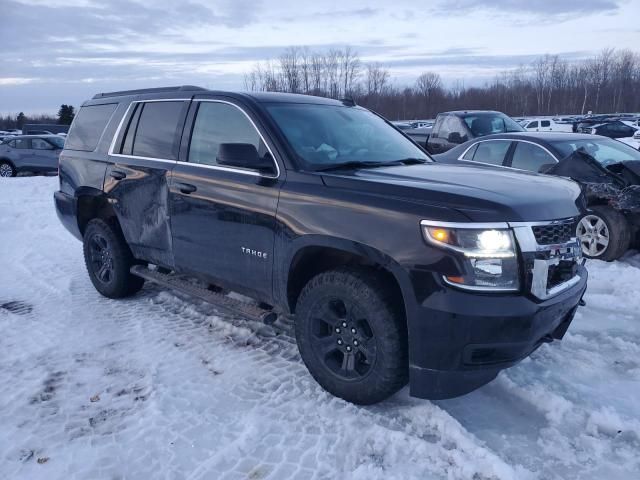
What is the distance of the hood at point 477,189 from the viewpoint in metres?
2.79

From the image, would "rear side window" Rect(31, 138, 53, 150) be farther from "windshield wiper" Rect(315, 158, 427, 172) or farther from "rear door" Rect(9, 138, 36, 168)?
"windshield wiper" Rect(315, 158, 427, 172)

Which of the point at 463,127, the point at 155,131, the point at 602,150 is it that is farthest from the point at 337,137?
the point at 463,127

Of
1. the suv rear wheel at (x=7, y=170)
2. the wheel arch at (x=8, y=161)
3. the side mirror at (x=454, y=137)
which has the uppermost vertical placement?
the side mirror at (x=454, y=137)

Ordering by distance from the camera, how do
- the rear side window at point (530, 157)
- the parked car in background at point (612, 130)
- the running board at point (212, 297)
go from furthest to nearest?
the parked car in background at point (612, 130)
the rear side window at point (530, 157)
the running board at point (212, 297)

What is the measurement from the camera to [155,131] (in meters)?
4.64

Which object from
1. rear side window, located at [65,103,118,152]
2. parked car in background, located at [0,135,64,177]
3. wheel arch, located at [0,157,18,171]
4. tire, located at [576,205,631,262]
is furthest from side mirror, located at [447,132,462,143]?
wheel arch, located at [0,157,18,171]

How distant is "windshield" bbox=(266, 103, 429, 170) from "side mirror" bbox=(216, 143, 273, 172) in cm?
25

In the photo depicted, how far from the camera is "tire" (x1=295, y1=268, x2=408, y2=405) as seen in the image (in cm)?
300

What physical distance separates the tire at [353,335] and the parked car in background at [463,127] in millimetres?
9088

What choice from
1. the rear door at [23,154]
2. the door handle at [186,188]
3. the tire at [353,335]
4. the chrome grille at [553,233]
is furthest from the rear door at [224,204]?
the rear door at [23,154]

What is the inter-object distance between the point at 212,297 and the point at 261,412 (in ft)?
4.08

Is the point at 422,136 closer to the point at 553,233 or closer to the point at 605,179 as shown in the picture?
the point at 605,179

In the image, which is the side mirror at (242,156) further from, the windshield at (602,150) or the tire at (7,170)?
the tire at (7,170)

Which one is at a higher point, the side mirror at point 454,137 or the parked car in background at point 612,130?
the side mirror at point 454,137
